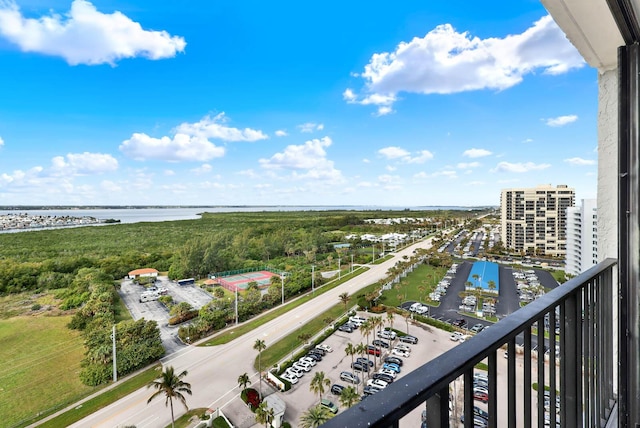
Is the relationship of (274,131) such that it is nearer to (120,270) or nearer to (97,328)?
(120,270)

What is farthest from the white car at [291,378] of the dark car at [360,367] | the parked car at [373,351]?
the parked car at [373,351]

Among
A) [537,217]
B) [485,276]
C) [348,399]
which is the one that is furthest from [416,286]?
[348,399]

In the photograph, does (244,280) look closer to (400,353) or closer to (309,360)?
(309,360)

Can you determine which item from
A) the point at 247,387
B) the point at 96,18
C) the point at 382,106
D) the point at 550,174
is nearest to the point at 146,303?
the point at 247,387

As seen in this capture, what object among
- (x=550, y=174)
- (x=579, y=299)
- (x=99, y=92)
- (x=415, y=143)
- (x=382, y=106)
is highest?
(x=382, y=106)

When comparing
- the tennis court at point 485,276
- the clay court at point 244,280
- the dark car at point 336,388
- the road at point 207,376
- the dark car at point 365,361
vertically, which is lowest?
the road at point 207,376

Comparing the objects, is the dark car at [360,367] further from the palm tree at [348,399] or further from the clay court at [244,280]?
the clay court at [244,280]

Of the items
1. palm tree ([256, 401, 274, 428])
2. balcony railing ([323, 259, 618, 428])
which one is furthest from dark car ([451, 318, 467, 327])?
balcony railing ([323, 259, 618, 428])
